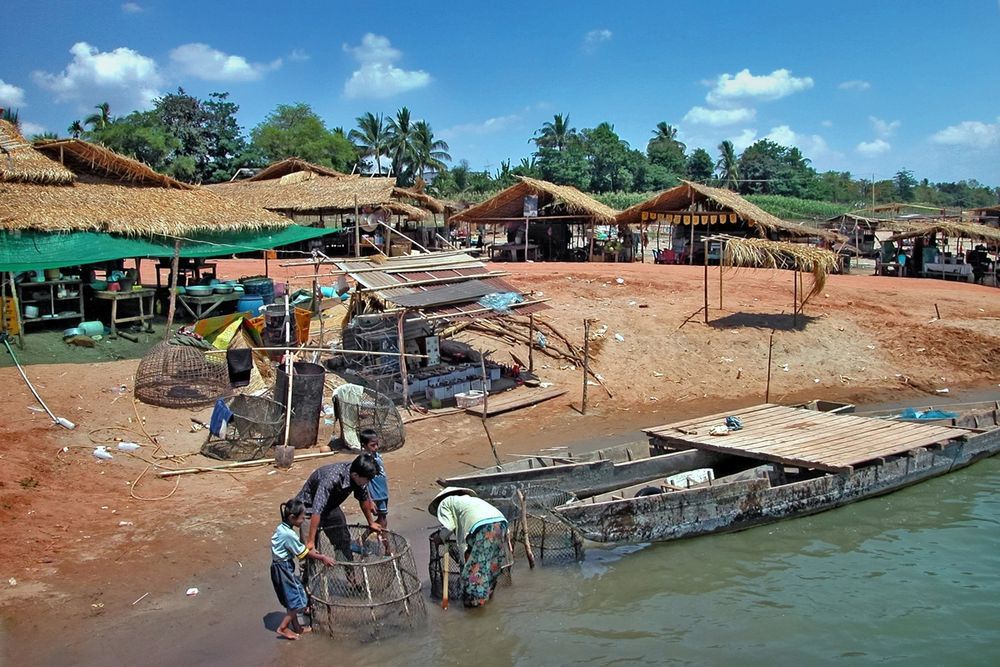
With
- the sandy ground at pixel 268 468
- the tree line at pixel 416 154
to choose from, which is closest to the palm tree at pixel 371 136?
the tree line at pixel 416 154

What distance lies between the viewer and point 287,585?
6.16 meters

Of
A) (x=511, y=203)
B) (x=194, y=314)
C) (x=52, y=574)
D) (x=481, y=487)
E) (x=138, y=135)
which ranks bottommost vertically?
(x=52, y=574)

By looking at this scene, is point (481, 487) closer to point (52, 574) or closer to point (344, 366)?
point (52, 574)

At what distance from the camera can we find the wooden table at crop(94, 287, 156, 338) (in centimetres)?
1312

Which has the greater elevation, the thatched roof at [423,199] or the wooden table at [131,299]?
Answer: the thatched roof at [423,199]

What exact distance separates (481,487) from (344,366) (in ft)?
18.8

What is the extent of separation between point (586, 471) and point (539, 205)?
2106 centimetres

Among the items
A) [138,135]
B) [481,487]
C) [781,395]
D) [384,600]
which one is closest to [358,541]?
[384,600]

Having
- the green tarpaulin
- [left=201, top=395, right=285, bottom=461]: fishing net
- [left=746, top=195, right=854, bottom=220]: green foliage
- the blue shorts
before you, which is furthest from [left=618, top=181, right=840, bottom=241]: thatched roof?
the blue shorts

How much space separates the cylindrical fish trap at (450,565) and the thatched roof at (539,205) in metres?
21.5

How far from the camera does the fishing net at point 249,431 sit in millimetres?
10172

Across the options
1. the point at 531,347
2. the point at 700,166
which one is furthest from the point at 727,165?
the point at 531,347

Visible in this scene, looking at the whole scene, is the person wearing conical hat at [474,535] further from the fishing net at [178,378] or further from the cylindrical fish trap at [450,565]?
the fishing net at [178,378]

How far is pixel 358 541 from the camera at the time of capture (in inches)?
279
